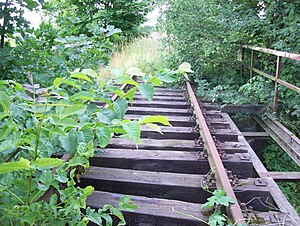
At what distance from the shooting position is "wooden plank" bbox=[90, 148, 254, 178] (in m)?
2.57

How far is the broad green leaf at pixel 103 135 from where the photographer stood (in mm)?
1036

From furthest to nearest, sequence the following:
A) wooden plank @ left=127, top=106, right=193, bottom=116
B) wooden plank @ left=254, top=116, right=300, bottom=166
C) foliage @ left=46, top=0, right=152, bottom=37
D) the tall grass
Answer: foliage @ left=46, top=0, right=152, bottom=37
the tall grass
wooden plank @ left=127, top=106, right=193, bottom=116
wooden plank @ left=254, top=116, right=300, bottom=166

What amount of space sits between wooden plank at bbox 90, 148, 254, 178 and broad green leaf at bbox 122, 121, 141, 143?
63.0 inches

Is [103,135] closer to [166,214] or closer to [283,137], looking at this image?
[166,214]

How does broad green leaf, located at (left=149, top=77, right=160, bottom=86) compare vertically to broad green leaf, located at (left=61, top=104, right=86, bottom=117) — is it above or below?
above

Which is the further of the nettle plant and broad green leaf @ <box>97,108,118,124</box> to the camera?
broad green leaf @ <box>97,108,118,124</box>

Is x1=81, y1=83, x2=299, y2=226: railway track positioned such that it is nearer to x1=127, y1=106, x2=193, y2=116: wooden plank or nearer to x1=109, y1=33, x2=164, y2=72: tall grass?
x1=127, y1=106, x2=193, y2=116: wooden plank

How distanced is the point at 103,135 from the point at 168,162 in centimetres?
163

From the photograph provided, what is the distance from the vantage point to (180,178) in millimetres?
2309

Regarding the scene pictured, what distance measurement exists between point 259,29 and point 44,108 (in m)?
5.29

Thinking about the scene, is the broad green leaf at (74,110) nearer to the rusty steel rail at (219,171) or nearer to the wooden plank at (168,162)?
the rusty steel rail at (219,171)

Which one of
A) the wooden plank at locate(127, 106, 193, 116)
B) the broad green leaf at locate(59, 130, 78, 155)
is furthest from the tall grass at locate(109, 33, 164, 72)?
the broad green leaf at locate(59, 130, 78, 155)

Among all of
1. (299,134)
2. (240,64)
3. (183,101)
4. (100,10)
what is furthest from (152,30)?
(299,134)

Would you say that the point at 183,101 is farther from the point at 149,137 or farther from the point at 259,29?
the point at 259,29
